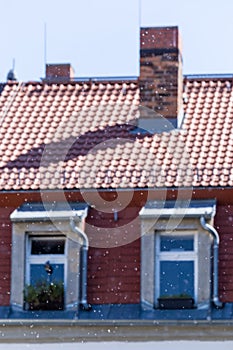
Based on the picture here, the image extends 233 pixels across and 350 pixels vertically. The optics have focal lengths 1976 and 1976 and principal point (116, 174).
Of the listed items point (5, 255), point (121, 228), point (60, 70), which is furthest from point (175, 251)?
point (60, 70)

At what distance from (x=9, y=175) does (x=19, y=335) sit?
271 cm

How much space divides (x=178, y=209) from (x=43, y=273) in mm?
2413

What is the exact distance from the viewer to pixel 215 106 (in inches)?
1314

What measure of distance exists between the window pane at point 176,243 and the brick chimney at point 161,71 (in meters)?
2.35

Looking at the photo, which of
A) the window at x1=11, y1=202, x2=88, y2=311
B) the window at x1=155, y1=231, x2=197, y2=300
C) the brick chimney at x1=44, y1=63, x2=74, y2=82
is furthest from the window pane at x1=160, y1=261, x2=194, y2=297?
the brick chimney at x1=44, y1=63, x2=74, y2=82

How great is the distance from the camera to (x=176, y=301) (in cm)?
3114

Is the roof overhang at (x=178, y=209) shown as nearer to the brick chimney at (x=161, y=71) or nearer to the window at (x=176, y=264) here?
the window at (x=176, y=264)

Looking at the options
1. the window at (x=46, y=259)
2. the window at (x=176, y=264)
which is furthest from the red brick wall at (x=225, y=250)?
the window at (x=46, y=259)

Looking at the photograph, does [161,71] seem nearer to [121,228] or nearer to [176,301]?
[121,228]

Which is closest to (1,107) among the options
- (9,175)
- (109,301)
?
(9,175)

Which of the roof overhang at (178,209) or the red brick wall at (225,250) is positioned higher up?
the roof overhang at (178,209)

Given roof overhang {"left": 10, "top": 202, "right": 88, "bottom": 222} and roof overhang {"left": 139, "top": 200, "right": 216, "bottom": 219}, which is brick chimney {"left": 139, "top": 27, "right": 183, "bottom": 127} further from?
roof overhang {"left": 10, "top": 202, "right": 88, "bottom": 222}

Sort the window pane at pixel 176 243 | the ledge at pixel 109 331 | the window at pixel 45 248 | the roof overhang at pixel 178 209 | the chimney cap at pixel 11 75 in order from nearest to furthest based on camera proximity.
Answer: the ledge at pixel 109 331 → the roof overhang at pixel 178 209 → the window at pixel 45 248 → the window pane at pixel 176 243 → the chimney cap at pixel 11 75

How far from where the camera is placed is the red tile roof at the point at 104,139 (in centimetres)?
3177
